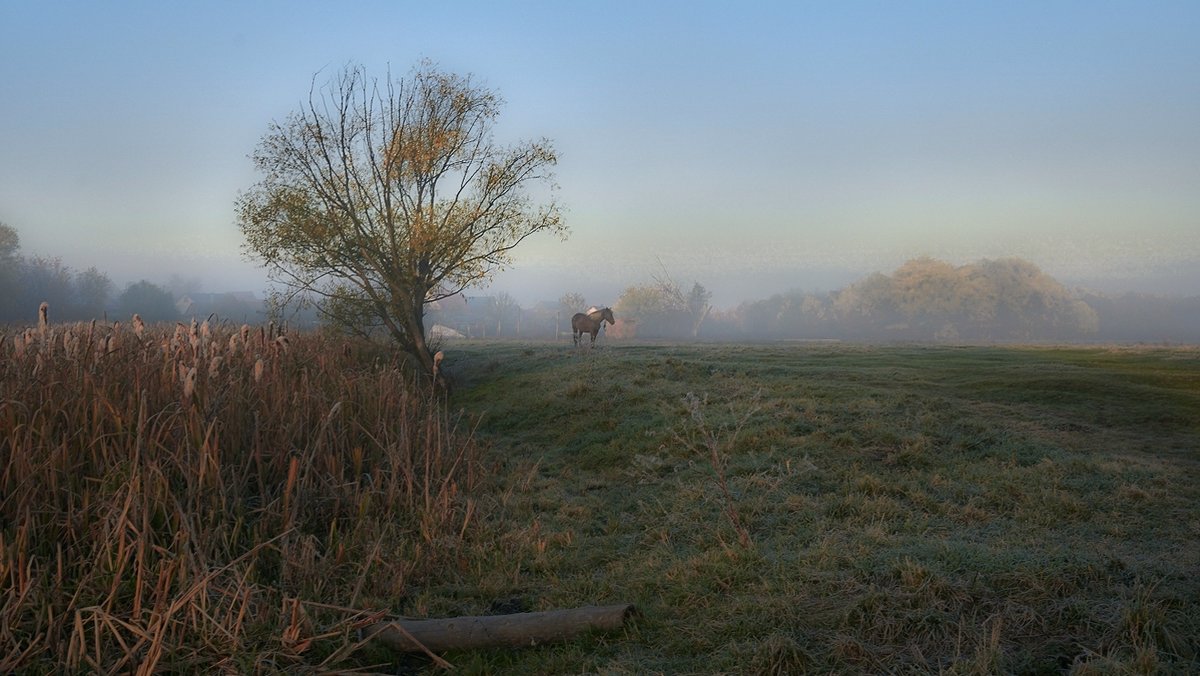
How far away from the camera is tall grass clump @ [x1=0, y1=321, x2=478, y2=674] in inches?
195

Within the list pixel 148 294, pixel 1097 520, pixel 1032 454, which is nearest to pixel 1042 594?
pixel 1097 520

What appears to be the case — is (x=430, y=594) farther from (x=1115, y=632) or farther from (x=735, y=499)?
(x=1115, y=632)

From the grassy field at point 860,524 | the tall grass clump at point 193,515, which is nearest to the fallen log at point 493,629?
the grassy field at point 860,524

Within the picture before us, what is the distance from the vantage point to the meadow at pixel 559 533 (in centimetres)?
488

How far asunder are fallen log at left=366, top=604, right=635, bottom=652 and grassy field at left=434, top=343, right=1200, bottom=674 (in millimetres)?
99

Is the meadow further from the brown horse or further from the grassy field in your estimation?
the brown horse

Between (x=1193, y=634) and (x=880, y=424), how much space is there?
6.63 metres

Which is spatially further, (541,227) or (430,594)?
(541,227)

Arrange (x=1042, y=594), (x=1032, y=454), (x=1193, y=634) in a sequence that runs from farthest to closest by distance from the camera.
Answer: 1. (x=1032, y=454)
2. (x=1042, y=594)
3. (x=1193, y=634)

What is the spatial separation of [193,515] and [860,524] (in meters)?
5.84

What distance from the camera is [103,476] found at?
6227 mm

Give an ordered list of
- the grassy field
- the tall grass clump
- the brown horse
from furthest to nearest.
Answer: the brown horse
the tall grass clump
the grassy field

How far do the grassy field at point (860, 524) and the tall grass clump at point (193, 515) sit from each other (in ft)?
2.98

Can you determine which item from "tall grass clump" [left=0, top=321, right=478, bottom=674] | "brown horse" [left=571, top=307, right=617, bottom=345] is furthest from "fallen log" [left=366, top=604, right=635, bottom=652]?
"brown horse" [left=571, top=307, right=617, bottom=345]
